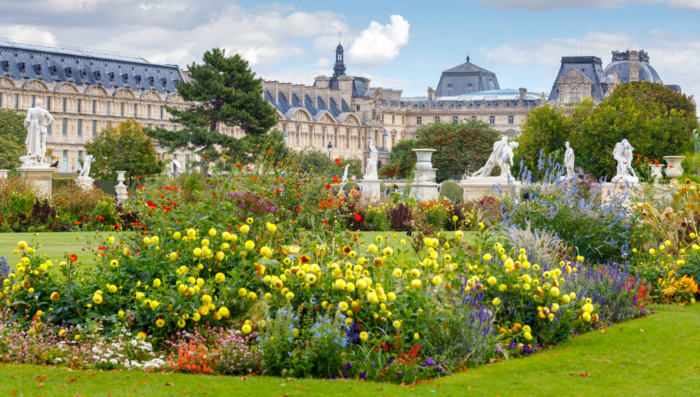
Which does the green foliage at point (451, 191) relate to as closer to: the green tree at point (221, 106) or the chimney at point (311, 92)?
the green tree at point (221, 106)

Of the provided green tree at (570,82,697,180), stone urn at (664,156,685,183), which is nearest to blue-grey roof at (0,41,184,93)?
green tree at (570,82,697,180)

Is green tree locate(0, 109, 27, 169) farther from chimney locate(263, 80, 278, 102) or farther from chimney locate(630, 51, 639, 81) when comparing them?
chimney locate(630, 51, 639, 81)

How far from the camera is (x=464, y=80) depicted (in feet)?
418

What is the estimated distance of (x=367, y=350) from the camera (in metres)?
5.98

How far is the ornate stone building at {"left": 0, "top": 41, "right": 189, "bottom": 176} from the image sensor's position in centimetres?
7812

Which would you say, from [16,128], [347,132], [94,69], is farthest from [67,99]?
[347,132]

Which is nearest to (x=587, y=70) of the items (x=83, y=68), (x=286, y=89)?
(x=286, y=89)

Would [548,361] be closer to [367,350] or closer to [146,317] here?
[367,350]

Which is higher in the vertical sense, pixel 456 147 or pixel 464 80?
pixel 464 80

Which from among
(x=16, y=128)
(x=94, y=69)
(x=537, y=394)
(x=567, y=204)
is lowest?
(x=537, y=394)

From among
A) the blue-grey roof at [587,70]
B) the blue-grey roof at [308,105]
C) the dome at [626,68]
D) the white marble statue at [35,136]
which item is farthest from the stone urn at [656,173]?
the dome at [626,68]

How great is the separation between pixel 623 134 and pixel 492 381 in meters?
43.2

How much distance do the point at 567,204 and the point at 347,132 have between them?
101137 millimetres

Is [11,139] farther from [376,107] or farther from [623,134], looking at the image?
[376,107]
